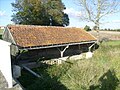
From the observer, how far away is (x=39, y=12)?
139ft

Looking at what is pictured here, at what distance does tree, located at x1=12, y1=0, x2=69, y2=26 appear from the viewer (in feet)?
139

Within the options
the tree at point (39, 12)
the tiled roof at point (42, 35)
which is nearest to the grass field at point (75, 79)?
the tiled roof at point (42, 35)

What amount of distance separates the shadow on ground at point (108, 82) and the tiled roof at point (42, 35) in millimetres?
5514

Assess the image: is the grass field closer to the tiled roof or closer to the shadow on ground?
the shadow on ground

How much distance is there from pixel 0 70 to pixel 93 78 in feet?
23.9

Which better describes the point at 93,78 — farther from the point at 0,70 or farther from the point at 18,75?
the point at 0,70

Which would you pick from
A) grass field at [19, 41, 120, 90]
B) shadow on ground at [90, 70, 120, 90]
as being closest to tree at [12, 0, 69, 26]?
grass field at [19, 41, 120, 90]

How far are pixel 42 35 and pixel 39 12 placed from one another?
25.4 metres

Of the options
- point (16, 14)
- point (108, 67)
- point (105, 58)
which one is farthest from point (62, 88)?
point (16, 14)

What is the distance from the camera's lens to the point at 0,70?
6484 millimetres

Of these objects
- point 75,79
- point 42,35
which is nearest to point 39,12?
point 42,35

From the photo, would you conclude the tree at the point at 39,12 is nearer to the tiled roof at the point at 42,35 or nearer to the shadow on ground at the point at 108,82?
the tiled roof at the point at 42,35

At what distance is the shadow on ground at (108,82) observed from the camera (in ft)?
38.5

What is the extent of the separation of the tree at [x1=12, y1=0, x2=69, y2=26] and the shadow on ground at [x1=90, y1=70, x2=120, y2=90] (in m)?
29.7
